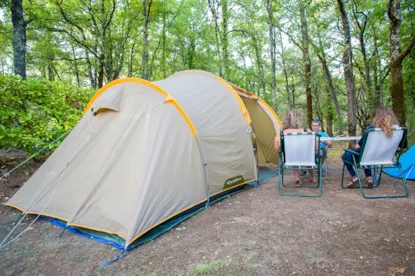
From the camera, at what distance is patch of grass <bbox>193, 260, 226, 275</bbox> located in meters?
2.02

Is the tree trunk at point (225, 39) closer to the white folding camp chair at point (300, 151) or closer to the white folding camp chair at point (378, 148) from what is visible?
the white folding camp chair at point (300, 151)

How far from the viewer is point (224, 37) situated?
11641 millimetres

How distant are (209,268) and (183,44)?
1496 centimetres

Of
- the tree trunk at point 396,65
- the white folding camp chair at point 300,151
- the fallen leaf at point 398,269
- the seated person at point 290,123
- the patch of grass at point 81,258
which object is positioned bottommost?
the patch of grass at point 81,258

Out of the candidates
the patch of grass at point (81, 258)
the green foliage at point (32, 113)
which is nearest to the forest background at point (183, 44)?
the green foliage at point (32, 113)

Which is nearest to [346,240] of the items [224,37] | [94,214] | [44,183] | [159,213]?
[159,213]

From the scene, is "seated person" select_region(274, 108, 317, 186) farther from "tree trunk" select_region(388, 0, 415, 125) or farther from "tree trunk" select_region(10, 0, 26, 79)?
"tree trunk" select_region(10, 0, 26, 79)

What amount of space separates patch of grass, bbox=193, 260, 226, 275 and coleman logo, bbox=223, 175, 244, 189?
5.50 ft

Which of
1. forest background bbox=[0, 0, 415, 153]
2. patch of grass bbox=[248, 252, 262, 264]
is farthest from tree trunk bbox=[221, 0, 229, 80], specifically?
patch of grass bbox=[248, 252, 262, 264]

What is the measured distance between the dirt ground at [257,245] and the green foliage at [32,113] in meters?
1.32

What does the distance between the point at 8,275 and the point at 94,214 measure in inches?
33.3

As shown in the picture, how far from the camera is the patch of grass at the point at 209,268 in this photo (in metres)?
2.02

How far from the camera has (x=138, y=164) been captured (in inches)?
112

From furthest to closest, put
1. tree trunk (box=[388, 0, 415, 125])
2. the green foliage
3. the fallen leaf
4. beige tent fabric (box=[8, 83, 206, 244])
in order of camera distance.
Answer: tree trunk (box=[388, 0, 415, 125])
the green foliage
beige tent fabric (box=[8, 83, 206, 244])
the fallen leaf
